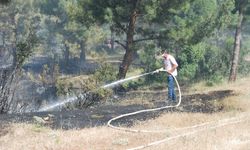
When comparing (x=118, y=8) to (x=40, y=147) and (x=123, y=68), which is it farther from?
(x=40, y=147)

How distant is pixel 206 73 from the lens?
1588 inches

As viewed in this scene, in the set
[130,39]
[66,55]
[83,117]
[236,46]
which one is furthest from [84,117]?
[66,55]

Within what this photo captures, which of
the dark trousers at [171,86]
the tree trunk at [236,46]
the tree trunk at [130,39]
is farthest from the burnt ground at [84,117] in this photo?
the tree trunk at [236,46]

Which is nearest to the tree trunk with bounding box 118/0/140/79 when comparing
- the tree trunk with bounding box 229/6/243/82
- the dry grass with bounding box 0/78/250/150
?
the tree trunk with bounding box 229/6/243/82

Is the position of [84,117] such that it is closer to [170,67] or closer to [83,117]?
[83,117]

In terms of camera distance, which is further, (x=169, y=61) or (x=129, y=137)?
(x=169, y=61)

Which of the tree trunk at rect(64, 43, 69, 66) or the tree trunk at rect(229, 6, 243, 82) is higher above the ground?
the tree trunk at rect(229, 6, 243, 82)

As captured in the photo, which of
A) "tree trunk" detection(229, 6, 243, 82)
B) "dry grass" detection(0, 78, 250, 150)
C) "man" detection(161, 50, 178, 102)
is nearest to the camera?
"dry grass" detection(0, 78, 250, 150)

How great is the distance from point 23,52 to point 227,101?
7.35 m

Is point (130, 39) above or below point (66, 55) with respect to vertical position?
above

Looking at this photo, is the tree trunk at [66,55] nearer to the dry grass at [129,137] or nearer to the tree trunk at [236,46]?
the tree trunk at [236,46]

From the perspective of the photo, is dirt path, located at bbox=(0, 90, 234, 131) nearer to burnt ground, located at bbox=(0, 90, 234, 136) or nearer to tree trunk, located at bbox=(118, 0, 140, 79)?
burnt ground, located at bbox=(0, 90, 234, 136)

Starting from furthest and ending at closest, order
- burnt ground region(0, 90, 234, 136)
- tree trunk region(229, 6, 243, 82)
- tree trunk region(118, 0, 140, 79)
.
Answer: tree trunk region(229, 6, 243, 82) < tree trunk region(118, 0, 140, 79) < burnt ground region(0, 90, 234, 136)

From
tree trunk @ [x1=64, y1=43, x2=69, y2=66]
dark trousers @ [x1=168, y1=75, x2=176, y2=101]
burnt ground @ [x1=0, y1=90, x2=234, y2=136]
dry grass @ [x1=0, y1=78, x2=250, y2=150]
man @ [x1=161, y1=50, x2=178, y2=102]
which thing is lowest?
tree trunk @ [x1=64, y1=43, x2=69, y2=66]
